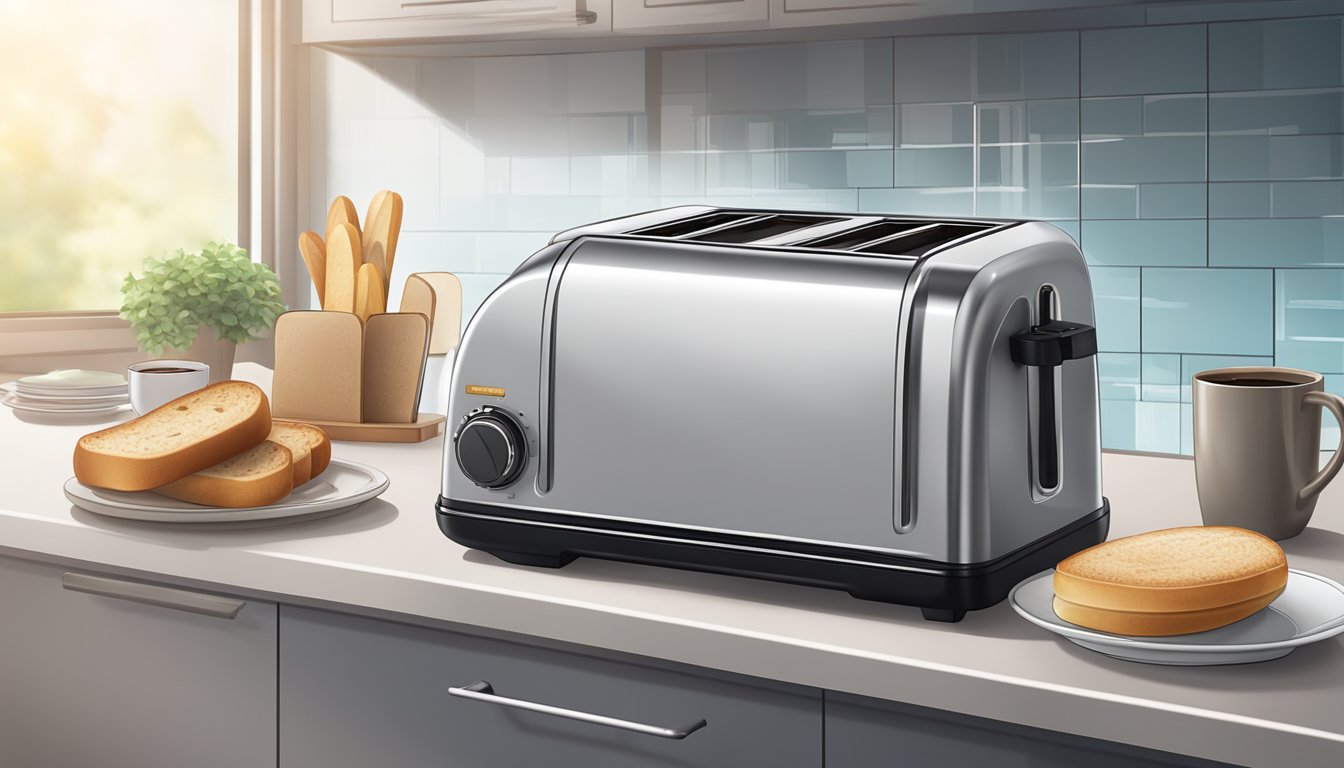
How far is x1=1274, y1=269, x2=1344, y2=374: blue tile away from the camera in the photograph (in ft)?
5.66

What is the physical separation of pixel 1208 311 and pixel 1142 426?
0.69 feet

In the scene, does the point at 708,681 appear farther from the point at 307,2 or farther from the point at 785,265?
the point at 307,2

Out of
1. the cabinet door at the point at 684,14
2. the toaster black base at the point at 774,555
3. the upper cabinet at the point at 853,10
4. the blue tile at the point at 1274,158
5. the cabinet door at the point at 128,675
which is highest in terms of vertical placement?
the cabinet door at the point at 684,14

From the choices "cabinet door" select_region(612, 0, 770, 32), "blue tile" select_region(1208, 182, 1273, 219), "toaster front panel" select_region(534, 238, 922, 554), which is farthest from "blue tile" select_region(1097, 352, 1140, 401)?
"toaster front panel" select_region(534, 238, 922, 554)

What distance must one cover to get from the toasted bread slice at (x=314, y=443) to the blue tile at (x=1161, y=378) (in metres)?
1.32

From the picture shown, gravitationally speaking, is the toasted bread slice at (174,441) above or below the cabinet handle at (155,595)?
above

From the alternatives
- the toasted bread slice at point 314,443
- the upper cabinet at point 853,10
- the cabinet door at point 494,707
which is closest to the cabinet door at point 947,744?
the cabinet door at point 494,707

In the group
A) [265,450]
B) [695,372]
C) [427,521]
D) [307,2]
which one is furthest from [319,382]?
[307,2]

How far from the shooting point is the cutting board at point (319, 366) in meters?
1.35

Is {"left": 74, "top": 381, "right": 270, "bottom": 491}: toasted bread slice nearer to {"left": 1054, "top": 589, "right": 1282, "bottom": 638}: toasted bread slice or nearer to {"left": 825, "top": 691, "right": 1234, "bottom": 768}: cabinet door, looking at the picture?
{"left": 825, "top": 691, "right": 1234, "bottom": 768}: cabinet door

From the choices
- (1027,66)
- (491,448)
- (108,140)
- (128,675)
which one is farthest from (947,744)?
(108,140)

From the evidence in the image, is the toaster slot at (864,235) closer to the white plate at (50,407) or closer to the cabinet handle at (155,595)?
the cabinet handle at (155,595)

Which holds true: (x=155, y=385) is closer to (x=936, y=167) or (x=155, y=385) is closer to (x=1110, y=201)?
(x=936, y=167)

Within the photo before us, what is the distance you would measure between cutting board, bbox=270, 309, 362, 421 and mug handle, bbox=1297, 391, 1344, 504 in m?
0.98
